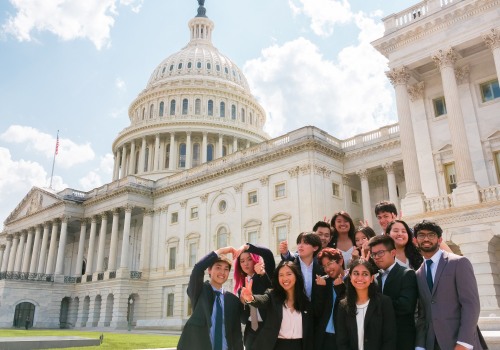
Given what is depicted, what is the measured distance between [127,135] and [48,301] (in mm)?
31738

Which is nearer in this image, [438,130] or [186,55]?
[438,130]

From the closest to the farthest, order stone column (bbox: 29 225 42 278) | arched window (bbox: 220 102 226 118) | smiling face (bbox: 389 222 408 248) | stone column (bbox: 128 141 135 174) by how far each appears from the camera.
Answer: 1. smiling face (bbox: 389 222 408 248)
2. stone column (bbox: 29 225 42 278)
3. stone column (bbox: 128 141 135 174)
4. arched window (bbox: 220 102 226 118)

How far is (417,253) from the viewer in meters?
7.10

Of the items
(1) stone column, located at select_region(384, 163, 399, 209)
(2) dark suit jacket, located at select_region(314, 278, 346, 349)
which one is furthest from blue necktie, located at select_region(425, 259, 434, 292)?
(1) stone column, located at select_region(384, 163, 399, 209)

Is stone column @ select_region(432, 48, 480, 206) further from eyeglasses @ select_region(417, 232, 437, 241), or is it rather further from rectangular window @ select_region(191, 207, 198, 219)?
rectangular window @ select_region(191, 207, 198, 219)

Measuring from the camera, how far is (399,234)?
274 inches

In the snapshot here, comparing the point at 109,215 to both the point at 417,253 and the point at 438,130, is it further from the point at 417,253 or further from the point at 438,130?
the point at 417,253

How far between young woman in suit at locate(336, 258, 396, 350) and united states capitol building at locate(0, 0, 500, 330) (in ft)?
36.5

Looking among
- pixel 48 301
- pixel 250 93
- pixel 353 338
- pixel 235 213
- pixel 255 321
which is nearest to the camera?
pixel 353 338

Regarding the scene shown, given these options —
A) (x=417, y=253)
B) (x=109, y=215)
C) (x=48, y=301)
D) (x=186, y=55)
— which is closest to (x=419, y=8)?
(x=417, y=253)

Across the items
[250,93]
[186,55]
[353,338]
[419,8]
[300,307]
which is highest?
[186,55]

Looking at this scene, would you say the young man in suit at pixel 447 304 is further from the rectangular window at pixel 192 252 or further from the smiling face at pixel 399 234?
the rectangular window at pixel 192 252

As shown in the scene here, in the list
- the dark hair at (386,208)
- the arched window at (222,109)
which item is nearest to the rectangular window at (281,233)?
the dark hair at (386,208)

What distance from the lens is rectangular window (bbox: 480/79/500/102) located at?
25.4 meters
